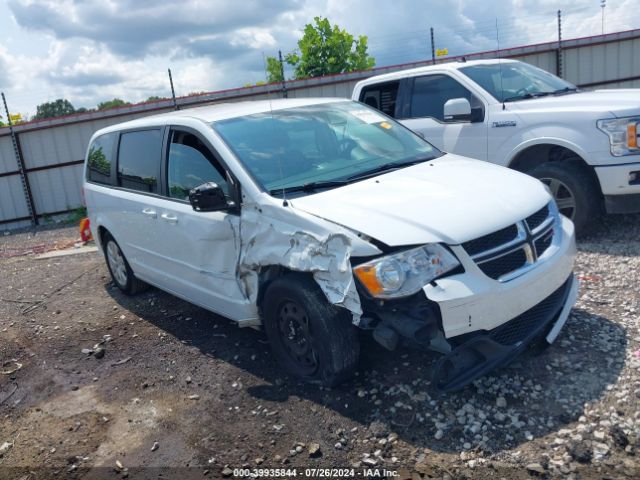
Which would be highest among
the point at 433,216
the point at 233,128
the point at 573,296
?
the point at 233,128

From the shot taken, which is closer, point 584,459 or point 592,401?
point 584,459

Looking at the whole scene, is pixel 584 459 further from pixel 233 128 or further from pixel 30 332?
pixel 30 332

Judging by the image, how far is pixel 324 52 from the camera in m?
21.5

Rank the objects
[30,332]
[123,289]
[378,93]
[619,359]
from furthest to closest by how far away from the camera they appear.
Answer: [378,93] → [123,289] → [30,332] → [619,359]

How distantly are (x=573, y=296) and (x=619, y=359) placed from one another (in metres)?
0.47

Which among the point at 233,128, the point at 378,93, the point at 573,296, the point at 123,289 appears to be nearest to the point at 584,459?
the point at 573,296

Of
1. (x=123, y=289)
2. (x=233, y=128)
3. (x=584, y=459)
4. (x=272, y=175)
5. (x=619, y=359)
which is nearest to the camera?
(x=584, y=459)

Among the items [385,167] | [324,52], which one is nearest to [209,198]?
[385,167]

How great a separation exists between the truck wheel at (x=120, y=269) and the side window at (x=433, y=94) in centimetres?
378

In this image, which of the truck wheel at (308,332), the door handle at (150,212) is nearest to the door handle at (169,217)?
the door handle at (150,212)

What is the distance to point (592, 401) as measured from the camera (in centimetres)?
325

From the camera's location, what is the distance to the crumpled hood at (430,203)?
324cm

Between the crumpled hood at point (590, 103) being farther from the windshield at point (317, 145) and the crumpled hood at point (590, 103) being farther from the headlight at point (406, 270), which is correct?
the headlight at point (406, 270)

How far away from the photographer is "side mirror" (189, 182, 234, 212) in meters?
3.91
